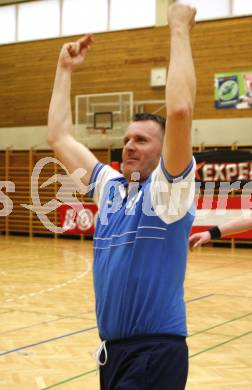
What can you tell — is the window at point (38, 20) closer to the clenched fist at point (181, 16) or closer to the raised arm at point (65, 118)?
the raised arm at point (65, 118)

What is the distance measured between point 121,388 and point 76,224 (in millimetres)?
17832

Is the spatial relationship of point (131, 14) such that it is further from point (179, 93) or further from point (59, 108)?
point (179, 93)

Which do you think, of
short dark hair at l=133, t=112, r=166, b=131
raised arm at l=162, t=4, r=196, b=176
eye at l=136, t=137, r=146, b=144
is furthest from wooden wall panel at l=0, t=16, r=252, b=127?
raised arm at l=162, t=4, r=196, b=176

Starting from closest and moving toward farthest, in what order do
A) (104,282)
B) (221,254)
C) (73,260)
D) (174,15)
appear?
(174,15)
(104,282)
(73,260)
(221,254)

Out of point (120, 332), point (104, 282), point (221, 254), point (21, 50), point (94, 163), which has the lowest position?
point (221, 254)

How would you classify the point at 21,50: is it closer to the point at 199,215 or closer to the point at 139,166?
the point at 199,215

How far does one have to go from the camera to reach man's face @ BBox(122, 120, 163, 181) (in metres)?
2.63

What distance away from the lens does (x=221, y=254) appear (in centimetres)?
1652

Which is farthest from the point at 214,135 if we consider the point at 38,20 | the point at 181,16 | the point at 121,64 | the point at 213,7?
the point at 181,16

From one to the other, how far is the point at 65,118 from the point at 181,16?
94cm

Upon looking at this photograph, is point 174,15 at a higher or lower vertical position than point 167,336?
higher

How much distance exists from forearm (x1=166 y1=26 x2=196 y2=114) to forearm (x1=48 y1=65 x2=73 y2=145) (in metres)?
0.85

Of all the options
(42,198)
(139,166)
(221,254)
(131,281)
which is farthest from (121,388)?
(42,198)

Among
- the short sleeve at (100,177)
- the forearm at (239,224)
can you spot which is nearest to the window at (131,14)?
the forearm at (239,224)
